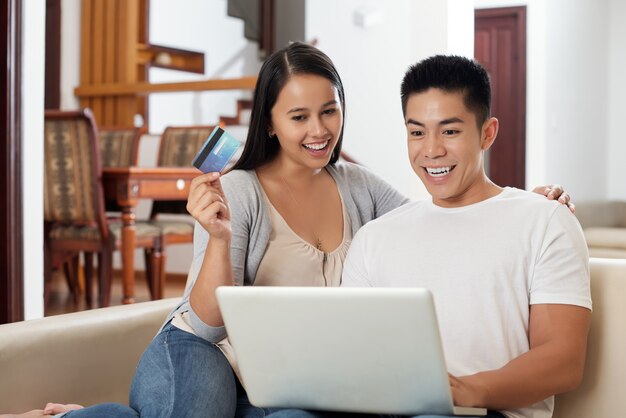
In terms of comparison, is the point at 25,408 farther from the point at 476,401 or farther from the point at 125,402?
the point at 476,401

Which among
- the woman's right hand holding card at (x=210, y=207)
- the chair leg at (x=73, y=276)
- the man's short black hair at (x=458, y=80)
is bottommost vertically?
the chair leg at (x=73, y=276)

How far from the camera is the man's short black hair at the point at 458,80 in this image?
1.53m

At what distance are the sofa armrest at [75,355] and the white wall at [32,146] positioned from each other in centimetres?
76

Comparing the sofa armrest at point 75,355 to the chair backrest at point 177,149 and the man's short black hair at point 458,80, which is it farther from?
the chair backrest at point 177,149

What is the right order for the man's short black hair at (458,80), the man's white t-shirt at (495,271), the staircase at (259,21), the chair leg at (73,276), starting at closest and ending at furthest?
the man's white t-shirt at (495,271), the man's short black hair at (458,80), the chair leg at (73,276), the staircase at (259,21)

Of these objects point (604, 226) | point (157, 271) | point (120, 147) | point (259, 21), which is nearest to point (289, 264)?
point (157, 271)

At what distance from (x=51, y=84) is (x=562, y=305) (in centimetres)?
573

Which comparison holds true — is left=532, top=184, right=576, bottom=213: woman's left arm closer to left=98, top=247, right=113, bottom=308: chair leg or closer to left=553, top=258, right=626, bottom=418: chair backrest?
left=553, top=258, right=626, bottom=418: chair backrest

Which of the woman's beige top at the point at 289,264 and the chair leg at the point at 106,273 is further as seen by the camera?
the chair leg at the point at 106,273

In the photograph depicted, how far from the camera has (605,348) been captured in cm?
159

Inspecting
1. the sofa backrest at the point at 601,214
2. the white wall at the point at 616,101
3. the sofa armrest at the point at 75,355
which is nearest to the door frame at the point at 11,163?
the sofa armrest at the point at 75,355

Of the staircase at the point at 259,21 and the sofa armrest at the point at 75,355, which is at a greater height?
the staircase at the point at 259,21

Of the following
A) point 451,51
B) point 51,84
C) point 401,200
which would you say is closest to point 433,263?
point 401,200

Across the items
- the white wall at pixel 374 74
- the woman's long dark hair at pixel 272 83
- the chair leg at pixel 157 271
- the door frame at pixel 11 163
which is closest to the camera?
the woman's long dark hair at pixel 272 83
